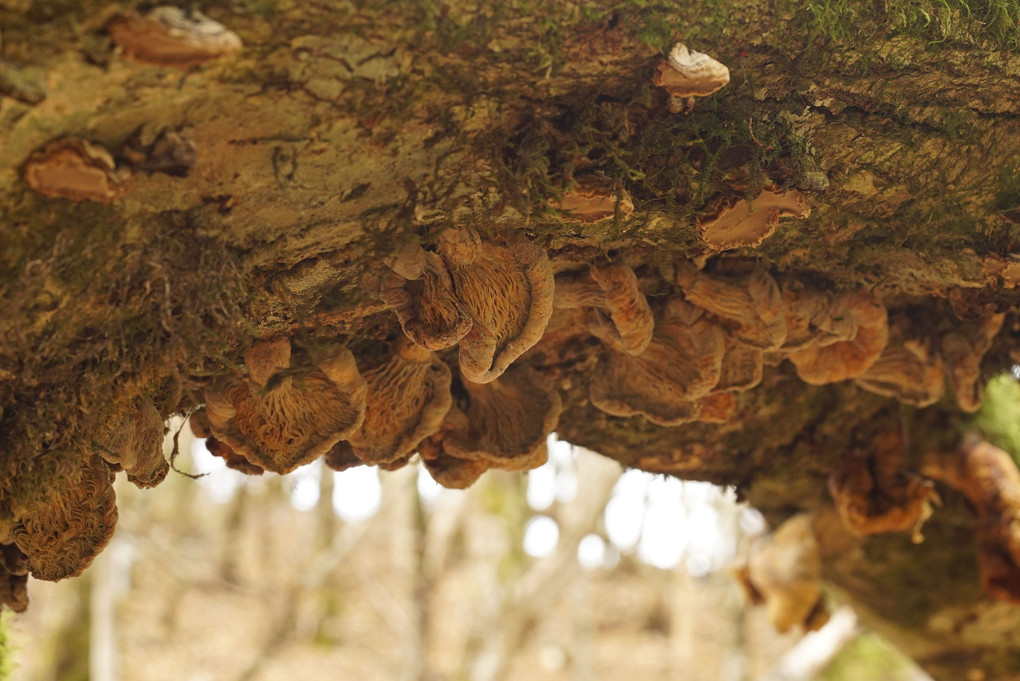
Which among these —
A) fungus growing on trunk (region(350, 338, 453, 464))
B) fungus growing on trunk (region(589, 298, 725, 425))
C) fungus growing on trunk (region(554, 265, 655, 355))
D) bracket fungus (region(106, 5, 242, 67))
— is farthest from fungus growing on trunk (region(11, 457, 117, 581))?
fungus growing on trunk (region(589, 298, 725, 425))

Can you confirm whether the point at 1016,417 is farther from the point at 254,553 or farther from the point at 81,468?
the point at 254,553

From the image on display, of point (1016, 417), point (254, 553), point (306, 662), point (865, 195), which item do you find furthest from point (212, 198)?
point (254, 553)

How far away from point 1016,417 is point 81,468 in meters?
4.42

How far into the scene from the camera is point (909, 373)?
3.72 meters

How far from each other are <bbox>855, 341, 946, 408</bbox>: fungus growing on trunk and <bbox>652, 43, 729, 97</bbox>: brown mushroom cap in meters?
1.97

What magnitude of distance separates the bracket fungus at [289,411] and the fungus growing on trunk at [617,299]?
73 cm

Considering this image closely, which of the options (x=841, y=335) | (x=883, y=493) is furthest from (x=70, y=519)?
(x=883, y=493)

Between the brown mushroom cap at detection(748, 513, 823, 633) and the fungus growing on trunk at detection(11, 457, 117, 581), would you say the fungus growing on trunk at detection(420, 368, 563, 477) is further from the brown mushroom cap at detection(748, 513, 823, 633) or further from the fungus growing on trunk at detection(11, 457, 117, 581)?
the brown mushroom cap at detection(748, 513, 823, 633)

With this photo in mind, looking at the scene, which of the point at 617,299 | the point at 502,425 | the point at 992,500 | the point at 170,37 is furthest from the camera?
the point at 992,500

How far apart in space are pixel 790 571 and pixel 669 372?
2.46m

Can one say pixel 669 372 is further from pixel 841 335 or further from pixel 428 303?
pixel 428 303

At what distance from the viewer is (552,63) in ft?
7.20

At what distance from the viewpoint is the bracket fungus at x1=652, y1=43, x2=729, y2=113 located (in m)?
2.13

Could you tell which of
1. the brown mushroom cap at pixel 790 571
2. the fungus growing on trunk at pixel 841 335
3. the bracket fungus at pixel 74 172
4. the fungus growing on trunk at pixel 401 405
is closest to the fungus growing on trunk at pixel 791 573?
the brown mushroom cap at pixel 790 571
